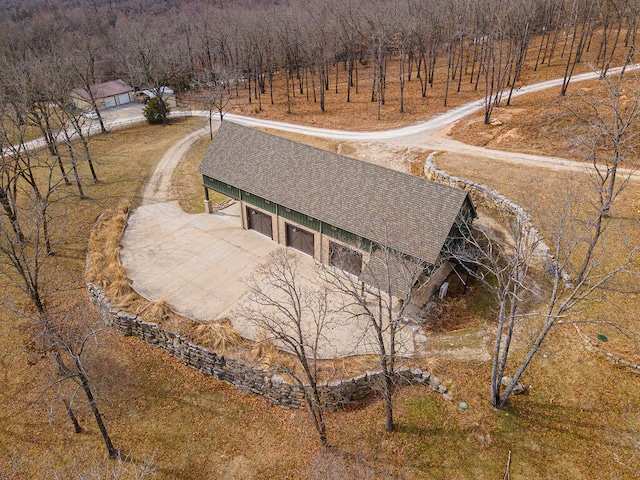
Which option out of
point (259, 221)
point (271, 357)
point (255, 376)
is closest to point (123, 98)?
point (259, 221)

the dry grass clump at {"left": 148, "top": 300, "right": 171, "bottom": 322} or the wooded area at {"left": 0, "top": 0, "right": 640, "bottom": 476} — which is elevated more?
the wooded area at {"left": 0, "top": 0, "right": 640, "bottom": 476}

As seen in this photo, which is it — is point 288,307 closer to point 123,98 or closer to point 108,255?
point 108,255

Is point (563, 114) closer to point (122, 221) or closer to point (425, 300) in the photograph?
point (425, 300)

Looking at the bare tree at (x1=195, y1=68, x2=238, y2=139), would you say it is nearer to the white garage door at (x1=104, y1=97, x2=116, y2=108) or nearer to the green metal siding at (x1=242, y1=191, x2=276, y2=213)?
the white garage door at (x1=104, y1=97, x2=116, y2=108)

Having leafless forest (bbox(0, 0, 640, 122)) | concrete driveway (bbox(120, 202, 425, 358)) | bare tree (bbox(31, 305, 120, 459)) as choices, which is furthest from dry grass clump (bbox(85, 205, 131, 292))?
leafless forest (bbox(0, 0, 640, 122))

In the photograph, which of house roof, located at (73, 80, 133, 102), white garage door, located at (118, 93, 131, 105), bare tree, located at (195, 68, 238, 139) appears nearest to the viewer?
bare tree, located at (195, 68, 238, 139)

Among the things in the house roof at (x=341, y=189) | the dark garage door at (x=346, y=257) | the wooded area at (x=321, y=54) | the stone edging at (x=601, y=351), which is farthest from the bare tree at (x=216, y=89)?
the stone edging at (x=601, y=351)

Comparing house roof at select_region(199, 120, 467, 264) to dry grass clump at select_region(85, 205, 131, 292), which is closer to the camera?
house roof at select_region(199, 120, 467, 264)
